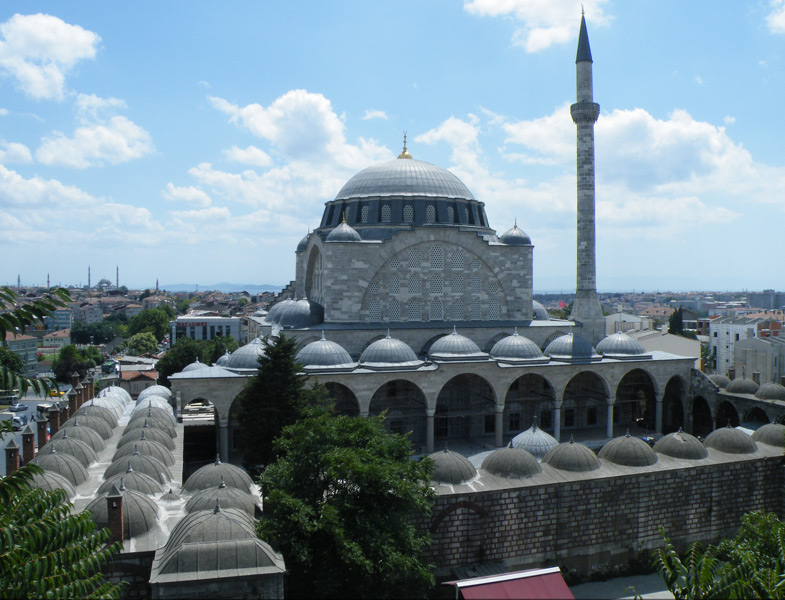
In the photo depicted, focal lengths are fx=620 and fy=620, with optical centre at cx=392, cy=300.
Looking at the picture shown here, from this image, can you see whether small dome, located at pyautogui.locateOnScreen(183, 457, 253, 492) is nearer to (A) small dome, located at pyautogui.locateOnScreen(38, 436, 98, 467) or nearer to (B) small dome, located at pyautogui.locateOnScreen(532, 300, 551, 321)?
(A) small dome, located at pyautogui.locateOnScreen(38, 436, 98, 467)

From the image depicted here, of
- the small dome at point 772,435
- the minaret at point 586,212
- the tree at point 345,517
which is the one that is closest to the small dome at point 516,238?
the minaret at point 586,212

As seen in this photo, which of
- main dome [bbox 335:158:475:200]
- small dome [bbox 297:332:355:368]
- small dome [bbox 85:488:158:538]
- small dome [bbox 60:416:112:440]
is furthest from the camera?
main dome [bbox 335:158:475:200]

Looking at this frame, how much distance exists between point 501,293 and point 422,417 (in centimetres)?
695

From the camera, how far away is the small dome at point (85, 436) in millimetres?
16156

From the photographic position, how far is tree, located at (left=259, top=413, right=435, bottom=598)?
1038 centimetres

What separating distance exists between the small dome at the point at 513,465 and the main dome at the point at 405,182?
1676cm

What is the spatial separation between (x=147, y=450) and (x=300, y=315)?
10672mm

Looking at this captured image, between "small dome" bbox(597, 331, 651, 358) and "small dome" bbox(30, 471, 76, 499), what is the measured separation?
65.0 ft

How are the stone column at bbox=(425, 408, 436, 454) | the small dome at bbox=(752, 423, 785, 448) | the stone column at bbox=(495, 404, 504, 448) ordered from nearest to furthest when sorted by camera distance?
the small dome at bbox=(752, 423, 785, 448) → the stone column at bbox=(425, 408, 436, 454) → the stone column at bbox=(495, 404, 504, 448)

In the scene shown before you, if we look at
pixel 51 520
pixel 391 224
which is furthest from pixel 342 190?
pixel 51 520

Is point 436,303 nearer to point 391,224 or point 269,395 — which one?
point 391,224

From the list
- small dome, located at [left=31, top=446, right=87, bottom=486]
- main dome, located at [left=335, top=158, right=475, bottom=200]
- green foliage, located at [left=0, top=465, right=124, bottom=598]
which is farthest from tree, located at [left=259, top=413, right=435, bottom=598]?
main dome, located at [left=335, top=158, right=475, bottom=200]

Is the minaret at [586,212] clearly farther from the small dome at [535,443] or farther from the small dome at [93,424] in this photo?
the small dome at [93,424]

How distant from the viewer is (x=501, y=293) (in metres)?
27.2
